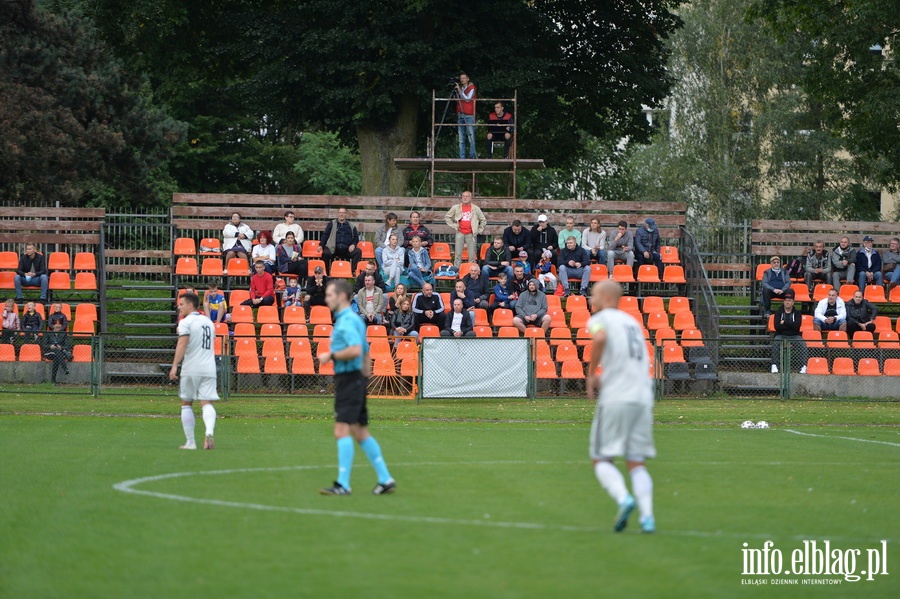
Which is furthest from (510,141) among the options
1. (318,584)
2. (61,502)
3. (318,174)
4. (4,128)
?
(318,584)

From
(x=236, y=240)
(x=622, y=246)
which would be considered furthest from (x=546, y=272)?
(x=236, y=240)

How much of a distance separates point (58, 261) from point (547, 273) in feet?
40.9

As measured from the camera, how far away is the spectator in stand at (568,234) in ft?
99.1

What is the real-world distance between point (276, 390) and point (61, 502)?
14.1m

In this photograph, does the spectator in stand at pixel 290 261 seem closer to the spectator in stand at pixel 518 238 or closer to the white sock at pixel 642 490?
the spectator in stand at pixel 518 238

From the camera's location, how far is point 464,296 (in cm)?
2750

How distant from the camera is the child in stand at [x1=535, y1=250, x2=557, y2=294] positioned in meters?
29.5

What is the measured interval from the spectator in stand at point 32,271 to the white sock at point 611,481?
22.5 meters

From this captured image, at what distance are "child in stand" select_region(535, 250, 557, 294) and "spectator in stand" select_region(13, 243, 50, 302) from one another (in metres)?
11.9

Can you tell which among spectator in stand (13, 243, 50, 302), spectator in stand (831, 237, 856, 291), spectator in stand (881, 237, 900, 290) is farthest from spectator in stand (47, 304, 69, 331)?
spectator in stand (881, 237, 900, 290)

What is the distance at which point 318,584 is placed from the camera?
25.0 ft

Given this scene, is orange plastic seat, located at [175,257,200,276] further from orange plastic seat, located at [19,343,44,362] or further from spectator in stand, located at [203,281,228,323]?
orange plastic seat, located at [19,343,44,362]

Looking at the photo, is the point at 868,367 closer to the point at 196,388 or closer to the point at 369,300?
the point at 369,300

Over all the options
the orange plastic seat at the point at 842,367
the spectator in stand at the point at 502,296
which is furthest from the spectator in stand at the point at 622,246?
the orange plastic seat at the point at 842,367
